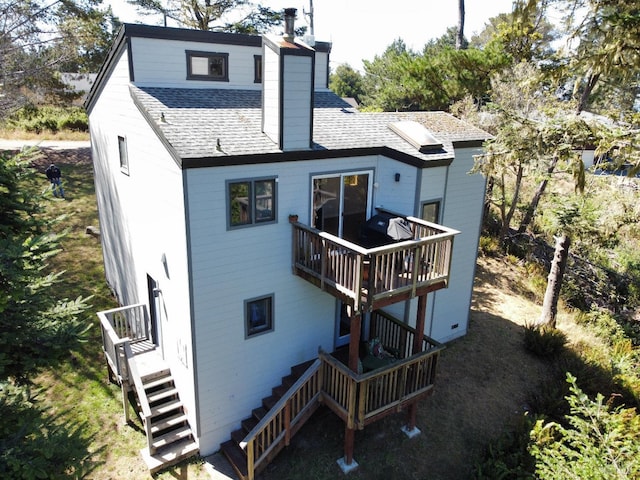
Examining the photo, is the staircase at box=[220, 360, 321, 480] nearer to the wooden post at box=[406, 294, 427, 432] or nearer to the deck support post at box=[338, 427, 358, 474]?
the deck support post at box=[338, 427, 358, 474]

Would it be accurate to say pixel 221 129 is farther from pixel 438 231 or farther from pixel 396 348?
pixel 396 348

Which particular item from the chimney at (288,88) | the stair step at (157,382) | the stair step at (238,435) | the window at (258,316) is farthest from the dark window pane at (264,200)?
the stair step at (238,435)

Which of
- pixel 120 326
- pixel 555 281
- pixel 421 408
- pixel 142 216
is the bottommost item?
pixel 421 408

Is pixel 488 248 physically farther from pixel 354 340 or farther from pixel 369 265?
pixel 369 265

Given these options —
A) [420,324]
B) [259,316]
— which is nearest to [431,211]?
[420,324]

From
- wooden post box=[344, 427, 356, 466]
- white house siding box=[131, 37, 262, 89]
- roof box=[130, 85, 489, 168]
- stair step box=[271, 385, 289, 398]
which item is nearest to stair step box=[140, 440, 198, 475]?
stair step box=[271, 385, 289, 398]

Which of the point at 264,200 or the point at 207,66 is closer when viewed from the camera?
the point at 264,200
